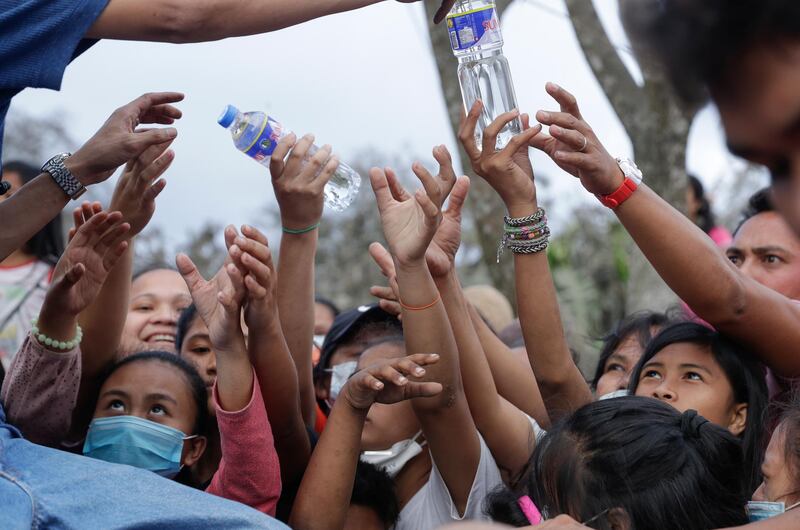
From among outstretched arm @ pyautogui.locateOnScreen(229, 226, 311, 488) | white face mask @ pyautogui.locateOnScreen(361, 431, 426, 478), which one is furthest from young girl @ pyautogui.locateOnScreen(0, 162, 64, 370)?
white face mask @ pyautogui.locateOnScreen(361, 431, 426, 478)

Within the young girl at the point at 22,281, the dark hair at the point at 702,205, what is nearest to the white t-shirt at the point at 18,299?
the young girl at the point at 22,281

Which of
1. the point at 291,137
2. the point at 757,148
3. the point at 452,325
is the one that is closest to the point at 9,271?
the point at 291,137

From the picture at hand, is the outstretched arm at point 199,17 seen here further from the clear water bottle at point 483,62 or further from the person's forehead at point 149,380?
the person's forehead at point 149,380

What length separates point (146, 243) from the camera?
32.9 ft

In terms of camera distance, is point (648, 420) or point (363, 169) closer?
point (648, 420)

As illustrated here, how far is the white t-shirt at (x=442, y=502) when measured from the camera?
3.00 meters

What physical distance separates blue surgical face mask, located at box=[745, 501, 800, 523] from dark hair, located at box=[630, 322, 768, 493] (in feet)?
1.06

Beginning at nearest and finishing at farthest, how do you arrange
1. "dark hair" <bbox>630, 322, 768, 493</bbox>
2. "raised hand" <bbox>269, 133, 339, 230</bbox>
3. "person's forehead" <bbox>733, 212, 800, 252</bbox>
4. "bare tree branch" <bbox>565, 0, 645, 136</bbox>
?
1. "dark hair" <bbox>630, 322, 768, 493</bbox>
2. "raised hand" <bbox>269, 133, 339, 230</bbox>
3. "person's forehead" <bbox>733, 212, 800, 252</bbox>
4. "bare tree branch" <bbox>565, 0, 645, 136</bbox>

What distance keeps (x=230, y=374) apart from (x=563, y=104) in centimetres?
134

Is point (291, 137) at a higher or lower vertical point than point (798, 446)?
higher

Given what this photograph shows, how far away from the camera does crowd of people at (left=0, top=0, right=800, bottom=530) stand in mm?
2434

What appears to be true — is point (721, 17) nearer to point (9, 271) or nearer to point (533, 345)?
point (533, 345)

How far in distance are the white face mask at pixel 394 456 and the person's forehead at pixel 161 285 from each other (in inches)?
57.1

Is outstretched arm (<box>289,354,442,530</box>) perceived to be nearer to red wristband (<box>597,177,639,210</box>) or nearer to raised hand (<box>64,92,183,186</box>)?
red wristband (<box>597,177,639,210</box>)
